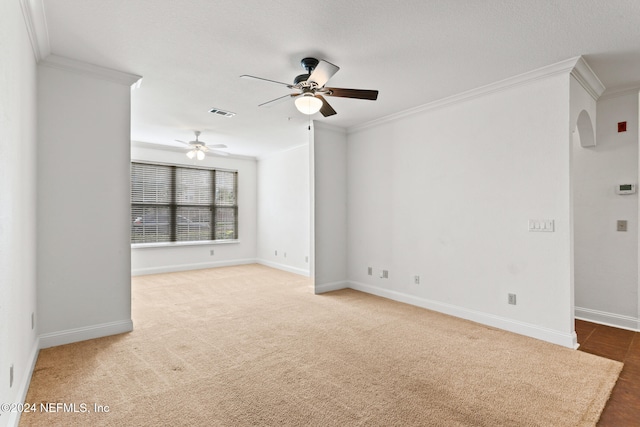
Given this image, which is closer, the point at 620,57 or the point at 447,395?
the point at 447,395

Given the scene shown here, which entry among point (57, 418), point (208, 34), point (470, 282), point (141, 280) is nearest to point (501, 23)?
point (208, 34)

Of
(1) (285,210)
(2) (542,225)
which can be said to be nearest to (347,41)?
(2) (542,225)

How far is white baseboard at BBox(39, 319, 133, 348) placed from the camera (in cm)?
298

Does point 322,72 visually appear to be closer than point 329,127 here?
Yes

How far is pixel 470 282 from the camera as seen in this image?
3.86 meters

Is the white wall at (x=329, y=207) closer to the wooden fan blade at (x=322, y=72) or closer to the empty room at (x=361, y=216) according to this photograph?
the empty room at (x=361, y=216)

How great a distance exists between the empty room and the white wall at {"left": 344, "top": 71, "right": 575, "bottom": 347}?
0.02m

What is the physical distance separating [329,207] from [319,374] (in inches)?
122

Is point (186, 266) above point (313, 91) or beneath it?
beneath

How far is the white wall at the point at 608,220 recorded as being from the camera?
142 inches

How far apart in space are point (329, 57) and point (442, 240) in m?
2.60

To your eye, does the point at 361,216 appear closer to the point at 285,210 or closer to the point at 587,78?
the point at 285,210

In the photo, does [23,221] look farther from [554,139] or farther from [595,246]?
[595,246]

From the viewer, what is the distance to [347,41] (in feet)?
8.93
